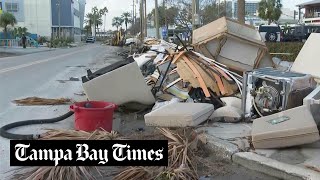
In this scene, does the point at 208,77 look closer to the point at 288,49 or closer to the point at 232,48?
the point at 232,48

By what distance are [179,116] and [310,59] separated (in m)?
3.70

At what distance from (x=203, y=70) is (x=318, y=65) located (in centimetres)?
237

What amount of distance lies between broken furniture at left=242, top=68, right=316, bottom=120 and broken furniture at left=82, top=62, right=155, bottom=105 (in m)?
2.18

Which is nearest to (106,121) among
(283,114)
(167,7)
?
(283,114)

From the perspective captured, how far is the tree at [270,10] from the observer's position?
7500 centimetres

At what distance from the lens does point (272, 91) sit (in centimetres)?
727

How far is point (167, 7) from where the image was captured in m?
67.5

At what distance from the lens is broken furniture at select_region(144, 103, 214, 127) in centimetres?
676

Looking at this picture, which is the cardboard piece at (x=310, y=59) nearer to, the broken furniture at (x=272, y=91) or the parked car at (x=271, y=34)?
the broken furniture at (x=272, y=91)

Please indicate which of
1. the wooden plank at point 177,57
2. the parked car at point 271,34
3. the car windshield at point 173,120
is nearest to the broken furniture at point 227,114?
the car windshield at point 173,120

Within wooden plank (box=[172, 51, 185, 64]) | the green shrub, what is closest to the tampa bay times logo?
wooden plank (box=[172, 51, 185, 64])

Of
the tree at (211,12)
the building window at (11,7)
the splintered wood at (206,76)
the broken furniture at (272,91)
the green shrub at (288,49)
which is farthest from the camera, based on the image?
the building window at (11,7)

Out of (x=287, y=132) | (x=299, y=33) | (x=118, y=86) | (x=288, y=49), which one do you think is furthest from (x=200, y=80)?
(x=299, y=33)

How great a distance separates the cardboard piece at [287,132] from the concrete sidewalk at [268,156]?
11cm
